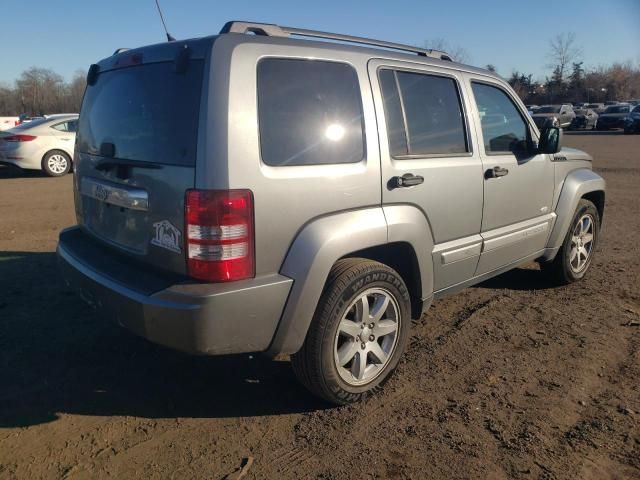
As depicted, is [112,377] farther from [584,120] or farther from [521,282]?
[584,120]

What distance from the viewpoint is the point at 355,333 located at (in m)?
2.96

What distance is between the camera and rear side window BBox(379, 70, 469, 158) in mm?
3117

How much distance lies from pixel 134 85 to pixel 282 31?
34.4 inches

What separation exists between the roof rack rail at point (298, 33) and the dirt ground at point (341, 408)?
80.7 inches

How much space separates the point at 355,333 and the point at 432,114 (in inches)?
60.5

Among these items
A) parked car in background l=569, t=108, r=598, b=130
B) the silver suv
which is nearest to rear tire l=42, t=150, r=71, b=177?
the silver suv

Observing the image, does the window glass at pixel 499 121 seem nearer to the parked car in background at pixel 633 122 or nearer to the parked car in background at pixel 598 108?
the parked car in background at pixel 633 122

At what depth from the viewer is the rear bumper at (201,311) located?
7.87 feet

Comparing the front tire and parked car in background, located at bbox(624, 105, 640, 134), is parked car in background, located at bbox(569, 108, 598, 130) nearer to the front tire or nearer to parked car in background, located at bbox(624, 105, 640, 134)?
parked car in background, located at bbox(624, 105, 640, 134)

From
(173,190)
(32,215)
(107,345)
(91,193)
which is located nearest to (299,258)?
(173,190)

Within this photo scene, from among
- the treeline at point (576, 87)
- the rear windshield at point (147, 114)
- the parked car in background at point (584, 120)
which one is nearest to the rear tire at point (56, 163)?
the rear windshield at point (147, 114)

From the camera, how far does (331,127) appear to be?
2.77 m

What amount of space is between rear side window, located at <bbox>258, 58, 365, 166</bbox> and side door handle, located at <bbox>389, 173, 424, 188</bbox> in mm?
276

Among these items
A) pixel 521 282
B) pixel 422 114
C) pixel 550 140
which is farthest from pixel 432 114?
pixel 521 282
